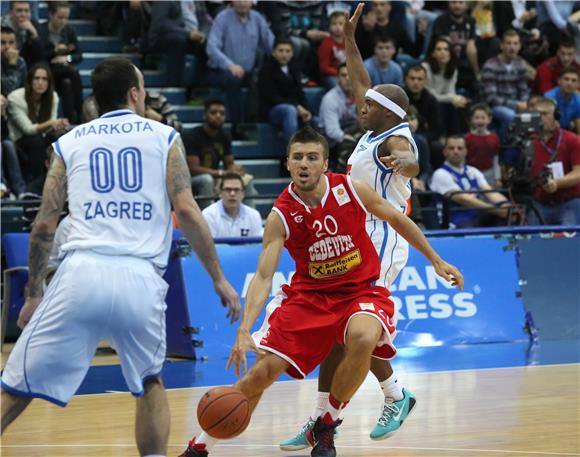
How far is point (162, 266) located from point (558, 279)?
7.34 meters

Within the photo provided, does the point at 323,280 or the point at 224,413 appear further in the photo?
the point at 323,280

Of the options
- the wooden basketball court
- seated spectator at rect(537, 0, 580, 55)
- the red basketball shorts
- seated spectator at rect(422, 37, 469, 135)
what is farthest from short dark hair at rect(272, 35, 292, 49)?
the red basketball shorts

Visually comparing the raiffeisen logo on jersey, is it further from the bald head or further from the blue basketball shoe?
the blue basketball shoe

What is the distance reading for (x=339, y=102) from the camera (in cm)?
1529

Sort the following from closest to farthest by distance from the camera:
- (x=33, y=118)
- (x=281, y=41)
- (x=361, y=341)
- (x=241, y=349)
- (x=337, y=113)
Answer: (x=241, y=349), (x=361, y=341), (x=33, y=118), (x=337, y=113), (x=281, y=41)

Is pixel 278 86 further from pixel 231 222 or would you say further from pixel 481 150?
pixel 231 222

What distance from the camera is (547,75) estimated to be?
56.4ft

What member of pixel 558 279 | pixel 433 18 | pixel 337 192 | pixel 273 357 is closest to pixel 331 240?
pixel 337 192

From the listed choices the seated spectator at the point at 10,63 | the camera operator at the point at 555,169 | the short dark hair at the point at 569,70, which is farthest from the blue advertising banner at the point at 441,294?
the short dark hair at the point at 569,70

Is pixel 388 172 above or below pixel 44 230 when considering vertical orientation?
below

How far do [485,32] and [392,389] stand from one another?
11.3 m

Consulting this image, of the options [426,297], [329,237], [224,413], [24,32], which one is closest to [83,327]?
[224,413]

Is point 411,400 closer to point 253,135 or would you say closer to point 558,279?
point 558,279

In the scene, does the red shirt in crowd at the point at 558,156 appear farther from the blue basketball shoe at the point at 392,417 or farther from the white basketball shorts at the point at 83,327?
the white basketball shorts at the point at 83,327
